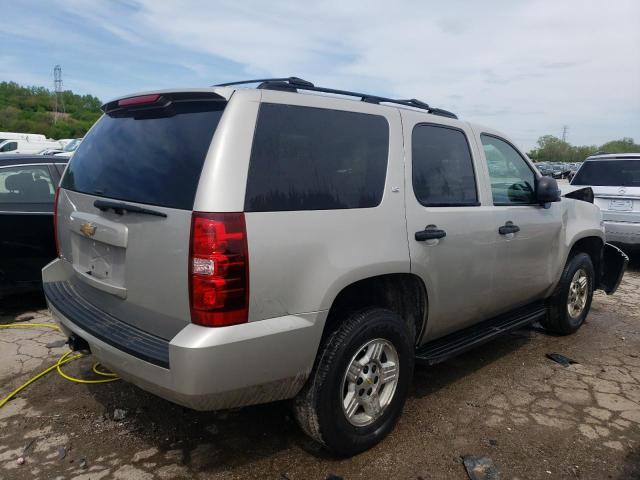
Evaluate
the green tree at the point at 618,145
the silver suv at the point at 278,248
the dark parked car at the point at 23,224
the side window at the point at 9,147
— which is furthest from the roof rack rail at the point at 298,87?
the green tree at the point at 618,145

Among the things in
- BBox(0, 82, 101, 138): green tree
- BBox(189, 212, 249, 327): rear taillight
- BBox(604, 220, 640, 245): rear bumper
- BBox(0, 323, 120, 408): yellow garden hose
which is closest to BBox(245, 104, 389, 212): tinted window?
BBox(189, 212, 249, 327): rear taillight

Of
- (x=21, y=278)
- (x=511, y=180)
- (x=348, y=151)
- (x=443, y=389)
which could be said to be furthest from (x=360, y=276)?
(x=21, y=278)

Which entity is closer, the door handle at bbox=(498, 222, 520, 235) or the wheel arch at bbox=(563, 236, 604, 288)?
the door handle at bbox=(498, 222, 520, 235)

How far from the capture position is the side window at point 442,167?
10.4 ft

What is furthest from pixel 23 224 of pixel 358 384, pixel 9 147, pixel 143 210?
pixel 9 147

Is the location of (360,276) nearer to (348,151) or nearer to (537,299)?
(348,151)

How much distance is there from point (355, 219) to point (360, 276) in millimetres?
296

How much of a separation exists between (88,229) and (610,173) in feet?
26.4

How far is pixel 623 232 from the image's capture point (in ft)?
25.7

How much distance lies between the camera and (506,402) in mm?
3617

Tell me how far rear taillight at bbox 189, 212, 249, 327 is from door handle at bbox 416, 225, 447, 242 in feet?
3.91

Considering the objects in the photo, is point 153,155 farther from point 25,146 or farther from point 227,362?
point 25,146

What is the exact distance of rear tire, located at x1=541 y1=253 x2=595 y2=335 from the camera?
476 cm

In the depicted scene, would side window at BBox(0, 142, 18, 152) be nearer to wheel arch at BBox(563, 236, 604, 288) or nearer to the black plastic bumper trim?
the black plastic bumper trim
